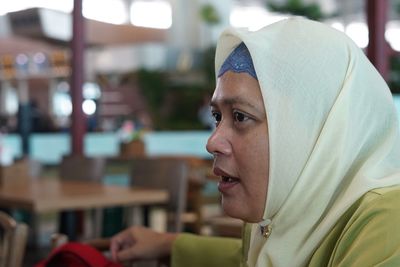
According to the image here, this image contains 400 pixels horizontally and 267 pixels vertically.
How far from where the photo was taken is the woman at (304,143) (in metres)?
0.89

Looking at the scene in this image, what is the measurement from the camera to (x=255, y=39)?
0.95 meters

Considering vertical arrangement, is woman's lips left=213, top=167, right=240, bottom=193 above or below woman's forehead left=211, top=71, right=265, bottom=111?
below

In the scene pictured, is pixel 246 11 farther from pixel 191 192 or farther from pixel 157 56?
pixel 191 192

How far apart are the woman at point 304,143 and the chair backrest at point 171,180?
216 centimetres

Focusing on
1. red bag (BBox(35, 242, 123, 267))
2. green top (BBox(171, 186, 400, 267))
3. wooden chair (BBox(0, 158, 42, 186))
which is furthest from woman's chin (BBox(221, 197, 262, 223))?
wooden chair (BBox(0, 158, 42, 186))

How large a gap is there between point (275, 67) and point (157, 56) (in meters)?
13.0

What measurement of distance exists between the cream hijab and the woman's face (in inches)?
0.6

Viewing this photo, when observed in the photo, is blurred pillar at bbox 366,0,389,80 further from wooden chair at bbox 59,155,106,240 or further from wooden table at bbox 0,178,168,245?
wooden chair at bbox 59,155,106,240

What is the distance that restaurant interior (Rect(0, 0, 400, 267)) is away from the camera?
3068 millimetres

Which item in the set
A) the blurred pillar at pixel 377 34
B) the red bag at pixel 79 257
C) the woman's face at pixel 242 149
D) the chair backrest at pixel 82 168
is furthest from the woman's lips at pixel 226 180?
the chair backrest at pixel 82 168

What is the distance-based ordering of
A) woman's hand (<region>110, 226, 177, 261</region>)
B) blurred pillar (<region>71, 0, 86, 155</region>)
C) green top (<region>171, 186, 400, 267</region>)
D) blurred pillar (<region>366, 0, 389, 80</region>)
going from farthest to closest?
blurred pillar (<region>71, 0, 86, 155</region>), blurred pillar (<region>366, 0, 389, 80</region>), woman's hand (<region>110, 226, 177, 261</region>), green top (<region>171, 186, 400, 267</region>)

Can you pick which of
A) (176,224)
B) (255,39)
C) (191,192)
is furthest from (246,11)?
(255,39)

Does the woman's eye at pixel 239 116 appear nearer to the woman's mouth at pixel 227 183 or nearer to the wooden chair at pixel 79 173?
the woman's mouth at pixel 227 183

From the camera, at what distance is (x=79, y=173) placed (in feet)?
13.2
